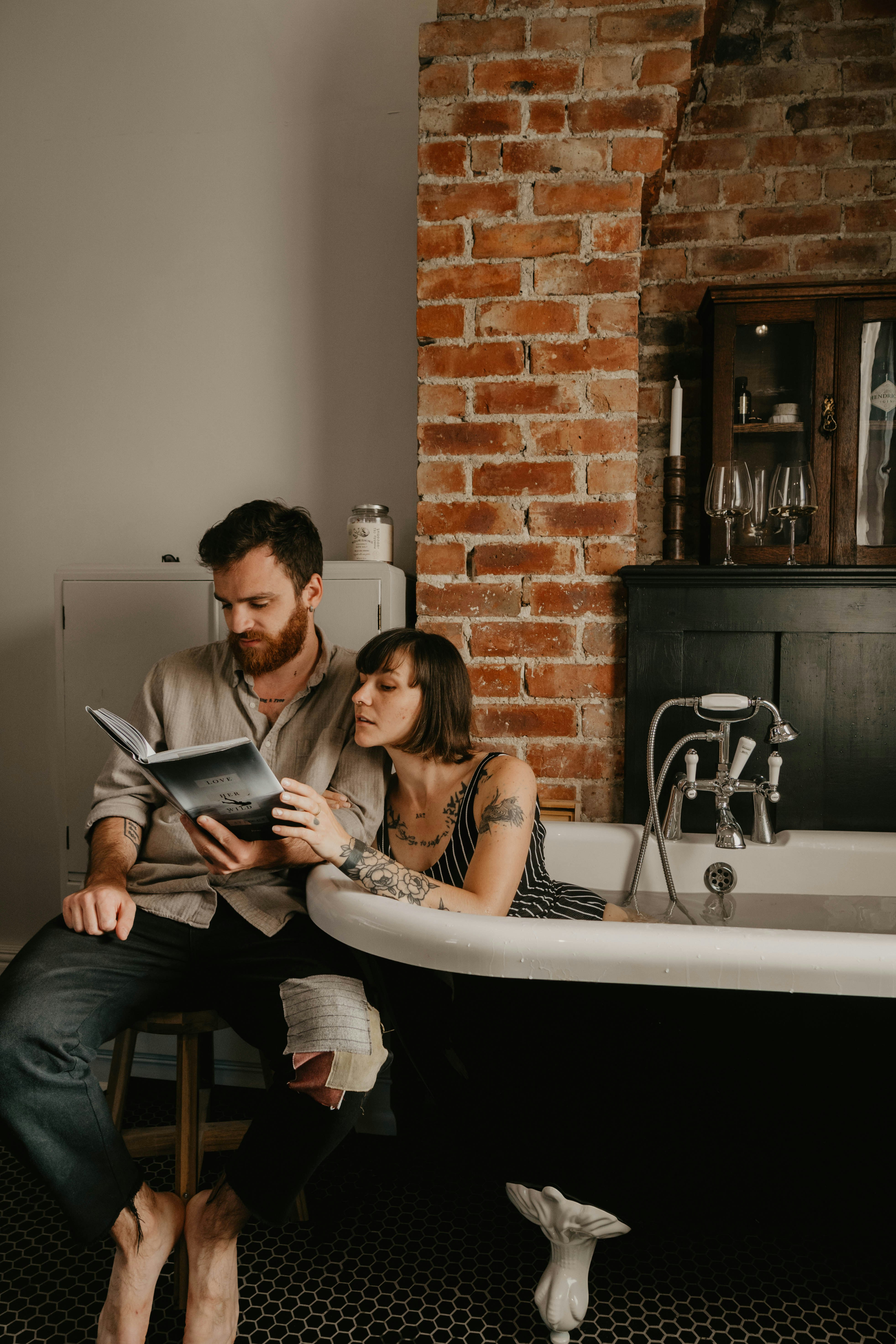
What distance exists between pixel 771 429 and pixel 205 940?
1.64 meters

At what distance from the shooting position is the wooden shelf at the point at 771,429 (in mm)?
1873

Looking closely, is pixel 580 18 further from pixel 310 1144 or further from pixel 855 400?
pixel 310 1144

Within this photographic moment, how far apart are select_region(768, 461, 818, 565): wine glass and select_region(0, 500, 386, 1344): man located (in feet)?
3.38

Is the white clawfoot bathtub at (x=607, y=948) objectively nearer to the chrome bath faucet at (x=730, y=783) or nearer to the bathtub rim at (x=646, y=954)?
the bathtub rim at (x=646, y=954)

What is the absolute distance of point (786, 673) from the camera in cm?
177

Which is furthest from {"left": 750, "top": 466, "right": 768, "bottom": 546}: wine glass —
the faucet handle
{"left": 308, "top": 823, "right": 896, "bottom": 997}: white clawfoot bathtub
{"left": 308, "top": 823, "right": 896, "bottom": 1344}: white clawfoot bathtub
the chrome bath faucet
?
{"left": 308, "top": 823, "right": 896, "bottom": 997}: white clawfoot bathtub

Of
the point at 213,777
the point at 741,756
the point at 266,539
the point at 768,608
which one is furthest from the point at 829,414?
the point at 213,777

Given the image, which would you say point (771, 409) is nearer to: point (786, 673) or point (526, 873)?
point (786, 673)

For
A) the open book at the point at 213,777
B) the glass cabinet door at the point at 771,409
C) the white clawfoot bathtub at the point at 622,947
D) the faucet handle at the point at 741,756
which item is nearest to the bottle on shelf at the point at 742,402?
the glass cabinet door at the point at 771,409

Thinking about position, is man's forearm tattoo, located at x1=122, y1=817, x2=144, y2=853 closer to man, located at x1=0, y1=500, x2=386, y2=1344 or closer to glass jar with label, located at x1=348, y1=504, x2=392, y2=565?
man, located at x1=0, y1=500, x2=386, y2=1344

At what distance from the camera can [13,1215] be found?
1437mm

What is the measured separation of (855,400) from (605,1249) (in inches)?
71.1

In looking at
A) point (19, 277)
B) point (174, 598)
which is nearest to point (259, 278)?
point (19, 277)

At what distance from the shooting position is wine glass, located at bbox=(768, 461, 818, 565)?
5.82 ft
